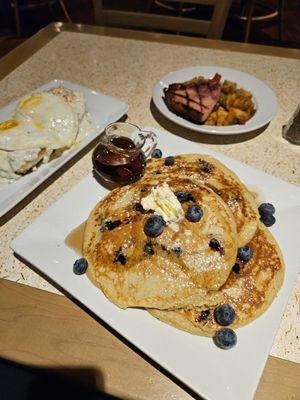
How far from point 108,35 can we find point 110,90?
825 millimetres

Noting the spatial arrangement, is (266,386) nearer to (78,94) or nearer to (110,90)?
(78,94)

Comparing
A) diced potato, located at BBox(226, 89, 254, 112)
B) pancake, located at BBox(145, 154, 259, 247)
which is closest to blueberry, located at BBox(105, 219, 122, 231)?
pancake, located at BBox(145, 154, 259, 247)

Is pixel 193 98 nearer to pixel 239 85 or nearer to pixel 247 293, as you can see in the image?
pixel 239 85

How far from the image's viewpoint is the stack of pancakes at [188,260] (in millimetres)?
1066

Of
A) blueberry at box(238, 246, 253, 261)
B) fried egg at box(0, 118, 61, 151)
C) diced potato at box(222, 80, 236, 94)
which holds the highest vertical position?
diced potato at box(222, 80, 236, 94)

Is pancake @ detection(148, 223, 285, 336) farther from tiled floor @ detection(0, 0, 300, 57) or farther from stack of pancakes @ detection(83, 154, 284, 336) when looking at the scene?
tiled floor @ detection(0, 0, 300, 57)

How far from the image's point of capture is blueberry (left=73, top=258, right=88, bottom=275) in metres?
1.18

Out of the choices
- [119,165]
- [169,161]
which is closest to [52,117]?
[119,165]

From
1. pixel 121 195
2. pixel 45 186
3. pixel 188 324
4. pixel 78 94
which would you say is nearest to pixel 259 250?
pixel 188 324

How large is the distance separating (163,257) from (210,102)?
3.57ft

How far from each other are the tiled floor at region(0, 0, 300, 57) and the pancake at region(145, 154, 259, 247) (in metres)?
3.72

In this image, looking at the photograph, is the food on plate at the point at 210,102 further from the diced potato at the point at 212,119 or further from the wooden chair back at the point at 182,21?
the wooden chair back at the point at 182,21

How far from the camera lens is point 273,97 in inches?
77.0

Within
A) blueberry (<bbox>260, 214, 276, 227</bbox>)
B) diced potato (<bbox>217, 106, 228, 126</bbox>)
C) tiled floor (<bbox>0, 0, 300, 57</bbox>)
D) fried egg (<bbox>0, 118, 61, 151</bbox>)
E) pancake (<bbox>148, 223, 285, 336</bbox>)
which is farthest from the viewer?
tiled floor (<bbox>0, 0, 300, 57</bbox>)
